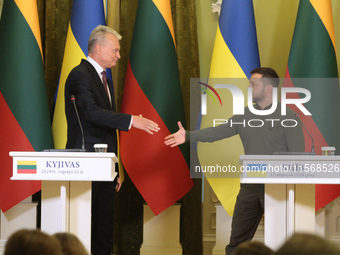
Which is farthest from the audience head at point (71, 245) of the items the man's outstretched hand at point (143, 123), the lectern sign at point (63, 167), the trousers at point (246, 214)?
the trousers at point (246, 214)

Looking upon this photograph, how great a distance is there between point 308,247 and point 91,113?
256cm

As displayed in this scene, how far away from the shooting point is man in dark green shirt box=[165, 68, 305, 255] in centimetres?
358

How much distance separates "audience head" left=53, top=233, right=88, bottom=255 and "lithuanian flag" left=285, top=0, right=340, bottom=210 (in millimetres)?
3236

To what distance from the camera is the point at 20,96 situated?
430 centimetres

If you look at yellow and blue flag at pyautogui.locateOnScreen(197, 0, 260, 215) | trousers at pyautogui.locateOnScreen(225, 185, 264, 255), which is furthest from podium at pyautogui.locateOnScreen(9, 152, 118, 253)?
yellow and blue flag at pyautogui.locateOnScreen(197, 0, 260, 215)

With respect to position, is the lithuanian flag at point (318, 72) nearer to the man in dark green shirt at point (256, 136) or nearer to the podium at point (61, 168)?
the man in dark green shirt at point (256, 136)

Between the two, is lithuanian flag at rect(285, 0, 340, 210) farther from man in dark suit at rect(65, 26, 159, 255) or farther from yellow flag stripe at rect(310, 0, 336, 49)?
man in dark suit at rect(65, 26, 159, 255)

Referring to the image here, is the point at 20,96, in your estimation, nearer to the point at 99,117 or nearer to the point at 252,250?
the point at 99,117

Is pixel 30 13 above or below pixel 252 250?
above

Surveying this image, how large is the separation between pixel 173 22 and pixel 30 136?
6.01ft

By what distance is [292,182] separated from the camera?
2.91 m

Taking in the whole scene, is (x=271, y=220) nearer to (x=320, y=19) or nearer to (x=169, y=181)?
(x=169, y=181)

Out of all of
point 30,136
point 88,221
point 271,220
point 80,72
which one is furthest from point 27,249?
point 30,136

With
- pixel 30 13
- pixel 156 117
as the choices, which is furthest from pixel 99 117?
pixel 30 13
